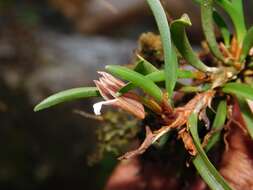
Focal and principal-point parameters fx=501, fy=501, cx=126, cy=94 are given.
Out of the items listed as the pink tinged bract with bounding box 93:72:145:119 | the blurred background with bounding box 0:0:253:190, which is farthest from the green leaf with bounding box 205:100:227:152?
the blurred background with bounding box 0:0:253:190

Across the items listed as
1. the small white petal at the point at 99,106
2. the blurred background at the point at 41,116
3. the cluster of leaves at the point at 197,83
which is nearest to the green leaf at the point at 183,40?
the cluster of leaves at the point at 197,83

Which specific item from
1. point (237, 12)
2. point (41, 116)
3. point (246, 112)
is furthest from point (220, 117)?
point (41, 116)

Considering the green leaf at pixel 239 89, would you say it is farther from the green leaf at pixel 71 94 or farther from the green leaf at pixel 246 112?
the green leaf at pixel 71 94

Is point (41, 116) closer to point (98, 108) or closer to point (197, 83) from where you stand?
point (197, 83)

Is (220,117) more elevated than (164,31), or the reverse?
(164,31)

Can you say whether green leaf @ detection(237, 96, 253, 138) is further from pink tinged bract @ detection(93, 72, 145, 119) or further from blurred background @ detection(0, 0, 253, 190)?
blurred background @ detection(0, 0, 253, 190)

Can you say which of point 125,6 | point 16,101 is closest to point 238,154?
point 16,101
